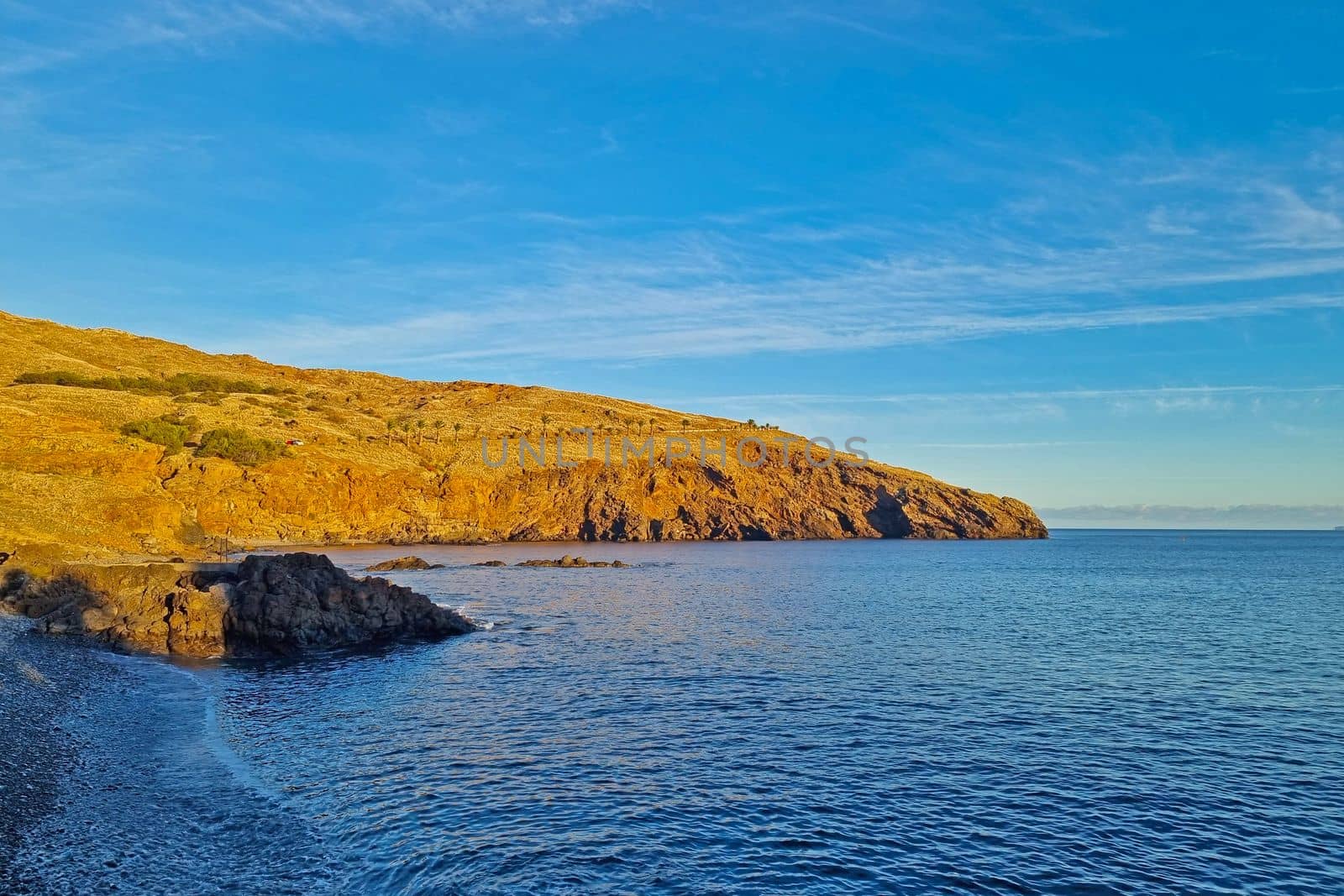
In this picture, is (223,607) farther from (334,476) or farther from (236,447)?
(334,476)

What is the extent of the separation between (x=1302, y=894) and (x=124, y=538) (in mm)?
71859

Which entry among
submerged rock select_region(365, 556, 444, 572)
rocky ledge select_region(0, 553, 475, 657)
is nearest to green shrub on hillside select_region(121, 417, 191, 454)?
submerged rock select_region(365, 556, 444, 572)

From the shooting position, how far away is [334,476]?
115 m

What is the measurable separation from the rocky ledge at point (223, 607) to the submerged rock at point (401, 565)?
34539mm

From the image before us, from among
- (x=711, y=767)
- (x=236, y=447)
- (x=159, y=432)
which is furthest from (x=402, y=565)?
(x=711, y=767)

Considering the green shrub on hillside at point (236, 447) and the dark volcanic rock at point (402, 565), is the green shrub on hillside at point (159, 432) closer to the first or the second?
the green shrub on hillside at point (236, 447)

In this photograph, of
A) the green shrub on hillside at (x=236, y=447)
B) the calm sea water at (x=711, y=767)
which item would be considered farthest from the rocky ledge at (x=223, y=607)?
the green shrub on hillside at (x=236, y=447)

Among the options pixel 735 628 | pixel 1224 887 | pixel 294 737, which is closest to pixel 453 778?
pixel 294 737

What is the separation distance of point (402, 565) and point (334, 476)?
140 feet

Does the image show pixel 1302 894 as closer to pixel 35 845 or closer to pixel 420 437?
pixel 35 845

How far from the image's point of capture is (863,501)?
557 ft

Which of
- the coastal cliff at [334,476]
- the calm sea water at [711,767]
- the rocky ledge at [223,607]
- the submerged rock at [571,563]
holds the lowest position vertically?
the submerged rock at [571,563]

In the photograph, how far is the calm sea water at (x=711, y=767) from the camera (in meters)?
14.5

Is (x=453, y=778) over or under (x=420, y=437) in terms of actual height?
under
